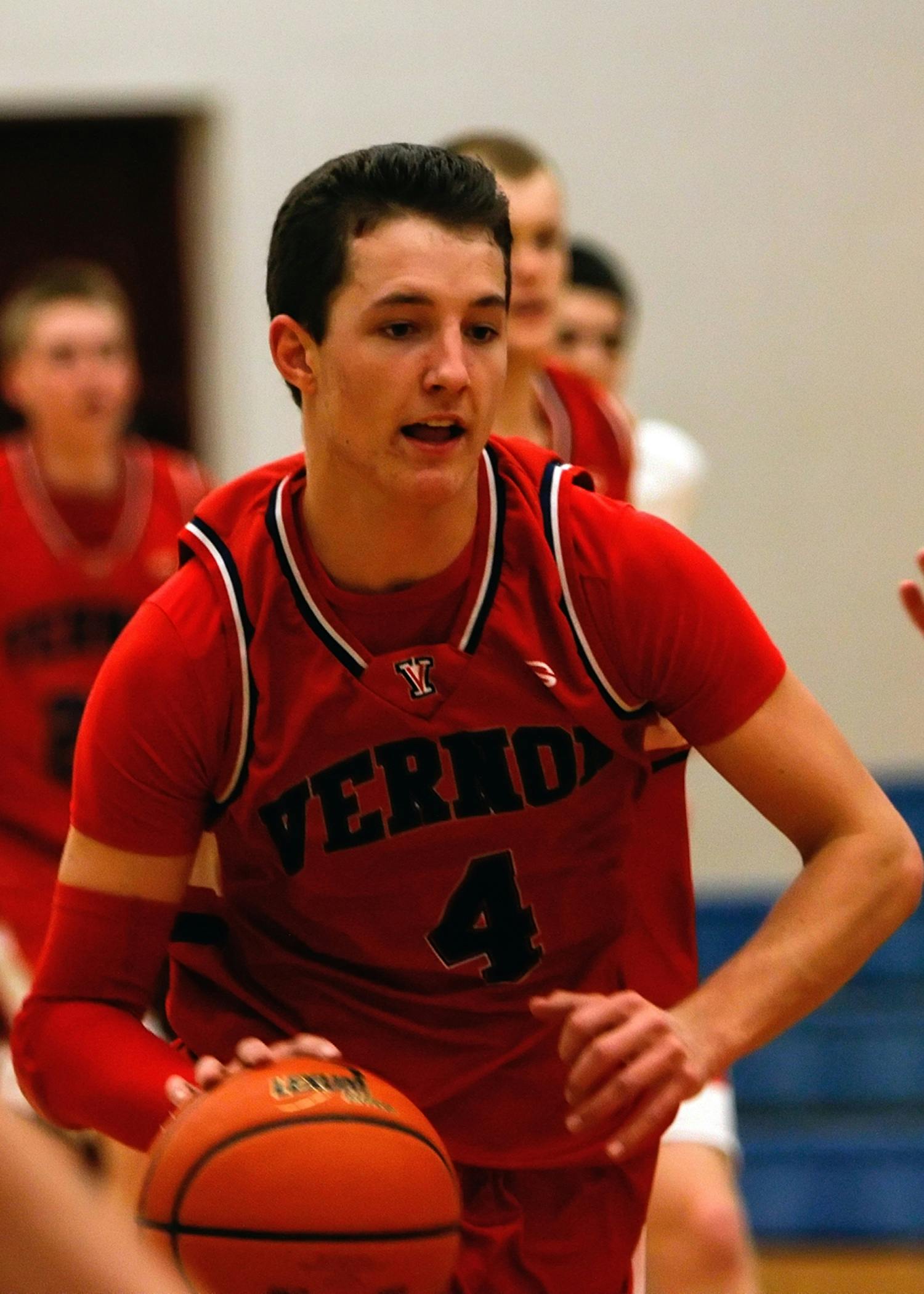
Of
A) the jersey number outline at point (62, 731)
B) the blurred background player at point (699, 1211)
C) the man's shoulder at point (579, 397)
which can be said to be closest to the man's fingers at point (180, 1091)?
the blurred background player at point (699, 1211)

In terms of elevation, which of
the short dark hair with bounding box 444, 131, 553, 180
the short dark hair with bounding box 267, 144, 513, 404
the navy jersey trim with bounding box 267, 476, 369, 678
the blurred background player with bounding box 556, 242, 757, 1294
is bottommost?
the blurred background player with bounding box 556, 242, 757, 1294

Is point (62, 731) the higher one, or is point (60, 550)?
point (60, 550)

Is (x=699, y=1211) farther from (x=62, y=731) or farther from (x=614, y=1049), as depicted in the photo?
(x=62, y=731)

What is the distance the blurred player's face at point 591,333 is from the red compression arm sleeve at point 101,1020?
11.3 feet

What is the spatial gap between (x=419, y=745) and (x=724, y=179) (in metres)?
5.49

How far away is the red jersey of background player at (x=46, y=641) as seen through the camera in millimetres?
5566

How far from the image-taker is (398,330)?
2613mm

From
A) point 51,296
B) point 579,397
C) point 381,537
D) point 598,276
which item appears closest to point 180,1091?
point 381,537

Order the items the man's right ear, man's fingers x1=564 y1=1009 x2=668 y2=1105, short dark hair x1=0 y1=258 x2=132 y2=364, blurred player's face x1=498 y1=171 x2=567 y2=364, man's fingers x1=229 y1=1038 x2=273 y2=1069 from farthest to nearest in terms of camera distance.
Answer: short dark hair x1=0 y1=258 x2=132 y2=364, blurred player's face x1=498 y1=171 x2=567 y2=364, the man's right ear, man's fingers x1=229 y1=1038 x2=273 y2=1069, man's fingers x1=564 y1=1009 x2=668 y2=1105

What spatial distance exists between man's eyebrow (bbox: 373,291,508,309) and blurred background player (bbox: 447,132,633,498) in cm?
126

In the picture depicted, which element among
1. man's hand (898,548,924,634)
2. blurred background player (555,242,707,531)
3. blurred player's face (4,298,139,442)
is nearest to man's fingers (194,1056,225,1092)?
man's hand (898,548,924,634)

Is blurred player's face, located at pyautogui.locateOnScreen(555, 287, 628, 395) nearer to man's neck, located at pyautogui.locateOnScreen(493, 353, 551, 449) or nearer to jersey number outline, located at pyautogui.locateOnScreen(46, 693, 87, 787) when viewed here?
jersey number outline, located at pyautogui.locateOnScreen(46, 693, 87, 787)

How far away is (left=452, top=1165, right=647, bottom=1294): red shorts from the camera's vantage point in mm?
2842

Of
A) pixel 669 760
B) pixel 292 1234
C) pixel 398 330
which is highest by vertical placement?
pixel 398 330
